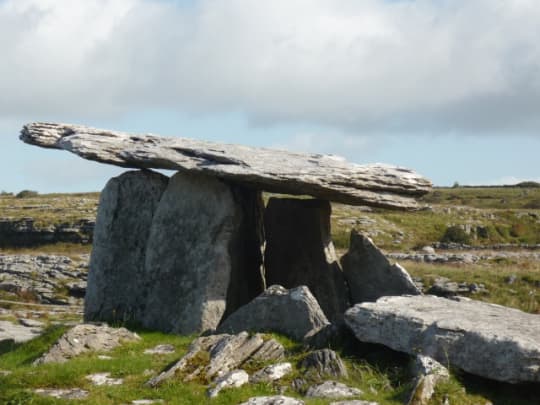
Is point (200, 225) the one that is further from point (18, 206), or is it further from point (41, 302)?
point (18, 206)

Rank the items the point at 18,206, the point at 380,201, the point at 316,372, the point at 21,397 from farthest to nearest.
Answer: the point at 18,206 < the point at 380,201 < the point at 316,372 < the point at 21,397

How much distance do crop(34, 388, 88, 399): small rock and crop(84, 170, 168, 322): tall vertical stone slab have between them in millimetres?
8411

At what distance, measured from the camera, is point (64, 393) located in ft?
46.0

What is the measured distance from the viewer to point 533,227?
5581 cm

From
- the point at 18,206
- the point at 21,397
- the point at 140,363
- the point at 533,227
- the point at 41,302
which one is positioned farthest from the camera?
the point at 18,206

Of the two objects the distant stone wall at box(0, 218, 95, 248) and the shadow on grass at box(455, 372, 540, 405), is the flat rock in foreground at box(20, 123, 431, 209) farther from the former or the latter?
the distant stone wall at box(0, 218, 95, 248)

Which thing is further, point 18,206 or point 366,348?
point 18,206

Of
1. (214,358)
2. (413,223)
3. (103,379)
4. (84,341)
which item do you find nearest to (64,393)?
(103,379)

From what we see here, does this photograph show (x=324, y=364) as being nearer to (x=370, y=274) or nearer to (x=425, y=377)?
(x=425, y=377)

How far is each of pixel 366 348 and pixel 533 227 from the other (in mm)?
42079

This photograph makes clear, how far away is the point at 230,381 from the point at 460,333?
12.9 feet

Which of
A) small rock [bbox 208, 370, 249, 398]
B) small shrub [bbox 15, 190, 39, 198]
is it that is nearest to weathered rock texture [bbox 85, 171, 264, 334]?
small rock [bbox 208, 370, 249, 398]

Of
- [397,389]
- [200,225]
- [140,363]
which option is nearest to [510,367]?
[397,389]

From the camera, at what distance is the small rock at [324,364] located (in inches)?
575
